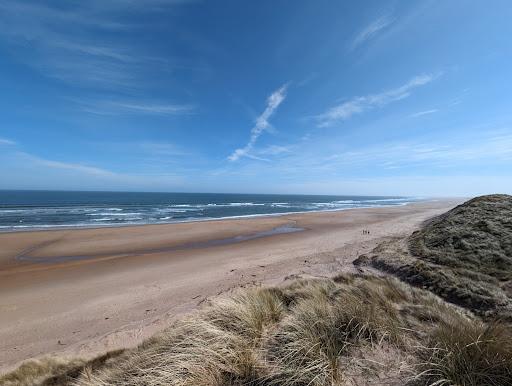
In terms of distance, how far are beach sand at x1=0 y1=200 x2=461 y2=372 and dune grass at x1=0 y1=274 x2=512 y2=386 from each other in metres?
1.84

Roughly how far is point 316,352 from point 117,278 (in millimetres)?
10474

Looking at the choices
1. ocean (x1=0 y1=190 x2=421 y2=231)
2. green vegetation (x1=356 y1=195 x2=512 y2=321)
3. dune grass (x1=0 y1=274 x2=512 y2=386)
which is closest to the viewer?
dune grass (x1=0 y1=274 x2=512 y2=386)

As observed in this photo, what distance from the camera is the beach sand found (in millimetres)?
6371

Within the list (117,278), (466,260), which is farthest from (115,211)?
(466,260)

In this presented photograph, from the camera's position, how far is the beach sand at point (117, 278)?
6371 mm

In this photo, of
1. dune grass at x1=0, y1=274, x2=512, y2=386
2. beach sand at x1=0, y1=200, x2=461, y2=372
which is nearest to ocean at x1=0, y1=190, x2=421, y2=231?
beach sand at x1=0, y1=200, x2=461, y2=372

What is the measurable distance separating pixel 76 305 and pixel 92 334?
2490 millimetres

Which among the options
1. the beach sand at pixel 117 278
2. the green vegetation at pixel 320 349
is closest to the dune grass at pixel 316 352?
the green vegetation at pixel 320 349

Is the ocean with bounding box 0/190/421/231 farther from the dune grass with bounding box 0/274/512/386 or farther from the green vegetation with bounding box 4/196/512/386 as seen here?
the dune grass with bounding box 0/274/512/386

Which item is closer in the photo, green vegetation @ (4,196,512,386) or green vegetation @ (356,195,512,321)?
green vegetation @ (4,196,512,386)

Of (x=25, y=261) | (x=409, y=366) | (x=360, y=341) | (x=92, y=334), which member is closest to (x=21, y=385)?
(x=92, y=334)

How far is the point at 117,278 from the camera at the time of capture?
428 inches

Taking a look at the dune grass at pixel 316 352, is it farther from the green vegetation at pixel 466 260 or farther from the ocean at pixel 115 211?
the ocean at pixel 115 211

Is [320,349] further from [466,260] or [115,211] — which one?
[115,211]
